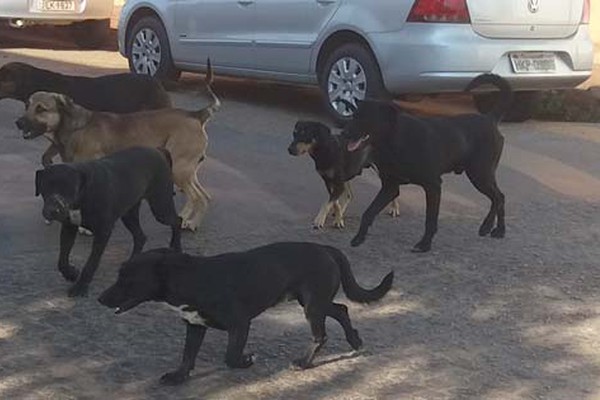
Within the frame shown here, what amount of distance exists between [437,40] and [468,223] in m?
3.14

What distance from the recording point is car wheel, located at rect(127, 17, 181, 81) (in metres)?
13.1

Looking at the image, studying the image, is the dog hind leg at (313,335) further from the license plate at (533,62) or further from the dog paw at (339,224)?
the license plate at (533,62)

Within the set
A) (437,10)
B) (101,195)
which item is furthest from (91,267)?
(437,10)

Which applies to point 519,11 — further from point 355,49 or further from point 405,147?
point 405,147

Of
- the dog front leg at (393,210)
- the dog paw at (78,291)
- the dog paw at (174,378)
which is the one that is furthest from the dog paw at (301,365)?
the dog front leg at (393,210)

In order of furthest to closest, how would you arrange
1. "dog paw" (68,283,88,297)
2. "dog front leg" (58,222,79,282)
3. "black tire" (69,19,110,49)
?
1. "black tire" (69,19,110,49)
2. "dog front leg" (58,222,79,282)
3. "dog paw" (68,283,88,297)

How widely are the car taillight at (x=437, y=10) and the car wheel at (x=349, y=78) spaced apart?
632 millimetres

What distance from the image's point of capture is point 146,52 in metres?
13.3

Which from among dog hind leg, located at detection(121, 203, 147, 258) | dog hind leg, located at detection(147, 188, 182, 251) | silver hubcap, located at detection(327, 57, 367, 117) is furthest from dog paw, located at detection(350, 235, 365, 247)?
silver hubcap, located at detection(327, 57, 367, 117)

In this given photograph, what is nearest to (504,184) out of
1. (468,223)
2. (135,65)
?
(468,223)

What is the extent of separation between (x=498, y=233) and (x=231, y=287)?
3.26 m

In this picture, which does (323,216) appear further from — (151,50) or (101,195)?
(151,50)

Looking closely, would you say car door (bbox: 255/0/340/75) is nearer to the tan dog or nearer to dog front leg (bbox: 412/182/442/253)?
the tan dog

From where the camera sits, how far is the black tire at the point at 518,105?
38.9 ft
